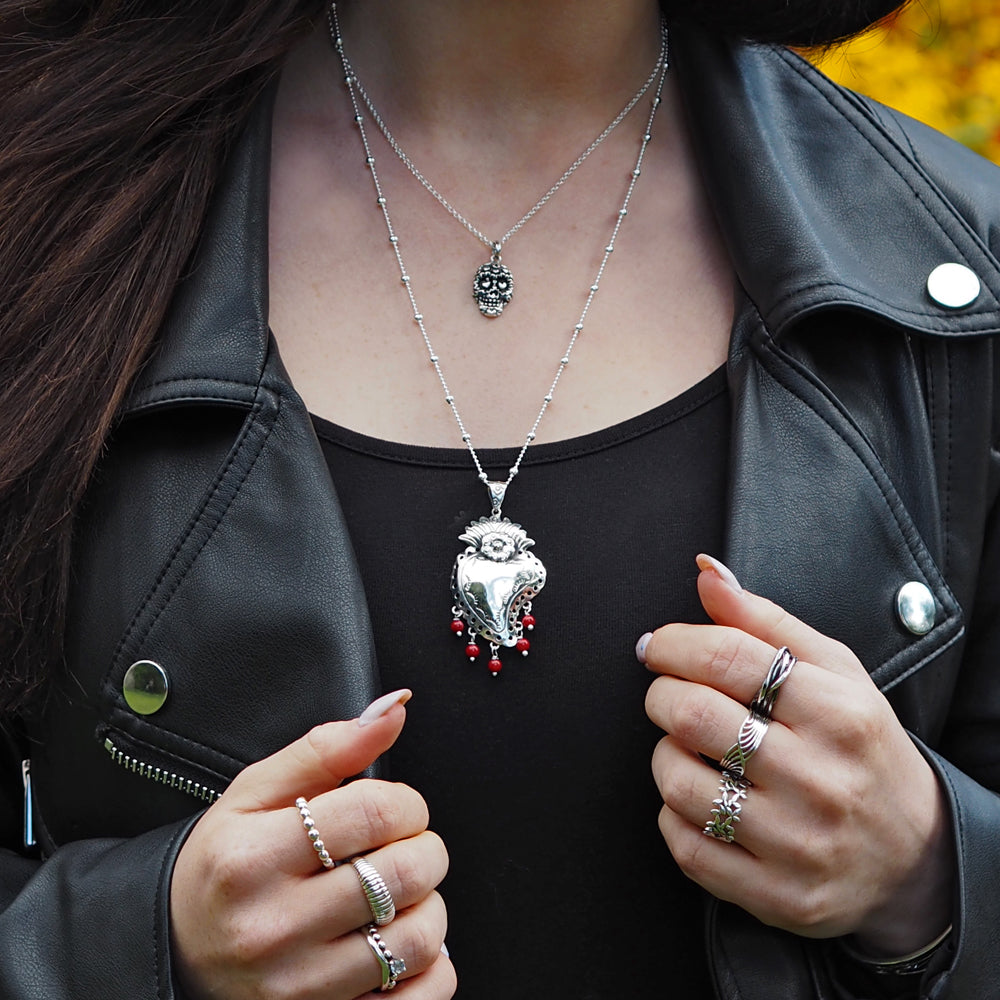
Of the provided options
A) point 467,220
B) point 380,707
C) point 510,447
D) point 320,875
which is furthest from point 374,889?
point 467,220

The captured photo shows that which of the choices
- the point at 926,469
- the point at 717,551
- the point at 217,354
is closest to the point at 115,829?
the point at 217,354

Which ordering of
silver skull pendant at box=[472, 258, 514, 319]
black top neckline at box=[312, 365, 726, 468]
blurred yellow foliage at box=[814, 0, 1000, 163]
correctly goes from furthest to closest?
blurred yellow foliage at box=[814, 0, 1000, 163]
silver skull pendant at box=[472, 258, 514, 319]
black top neckline at box=[312, 365, 726, 468]

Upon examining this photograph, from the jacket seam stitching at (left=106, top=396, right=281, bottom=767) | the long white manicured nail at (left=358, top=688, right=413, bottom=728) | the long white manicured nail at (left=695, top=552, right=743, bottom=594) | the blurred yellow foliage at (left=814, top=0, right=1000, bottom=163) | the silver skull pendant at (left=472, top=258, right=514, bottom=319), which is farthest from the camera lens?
the blurred yellow foliage at (left=814, top=0, right=1000, bottom=163)

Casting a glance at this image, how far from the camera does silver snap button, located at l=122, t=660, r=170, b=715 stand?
4.80 ft

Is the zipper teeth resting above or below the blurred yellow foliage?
below

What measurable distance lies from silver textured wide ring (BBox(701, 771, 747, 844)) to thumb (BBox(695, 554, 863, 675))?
155mm

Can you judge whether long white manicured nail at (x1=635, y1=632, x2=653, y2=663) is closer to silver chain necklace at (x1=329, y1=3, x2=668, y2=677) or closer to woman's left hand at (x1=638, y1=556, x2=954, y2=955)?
woman's left hand at (x1=638, y1=556, x2=954, y2=955)

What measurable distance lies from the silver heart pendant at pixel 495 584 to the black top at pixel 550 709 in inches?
0.7

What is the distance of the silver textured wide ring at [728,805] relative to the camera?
136cm

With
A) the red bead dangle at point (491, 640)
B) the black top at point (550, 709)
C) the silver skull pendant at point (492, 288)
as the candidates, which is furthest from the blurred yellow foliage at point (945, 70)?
the red bead dangle at point (491, 640)

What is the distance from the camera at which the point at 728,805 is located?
1.36 m

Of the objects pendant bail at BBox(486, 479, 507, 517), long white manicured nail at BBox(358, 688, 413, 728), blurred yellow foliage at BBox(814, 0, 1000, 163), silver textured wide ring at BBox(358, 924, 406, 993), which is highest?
blurred yellow foliage at BBox(814, 0, 1000, 163)

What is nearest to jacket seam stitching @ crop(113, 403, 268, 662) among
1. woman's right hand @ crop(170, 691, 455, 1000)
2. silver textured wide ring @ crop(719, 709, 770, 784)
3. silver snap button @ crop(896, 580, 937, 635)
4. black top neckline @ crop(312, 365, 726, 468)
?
black top neckline @ crop(312, 365, 726, 468)

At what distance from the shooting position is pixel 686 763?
139cm
